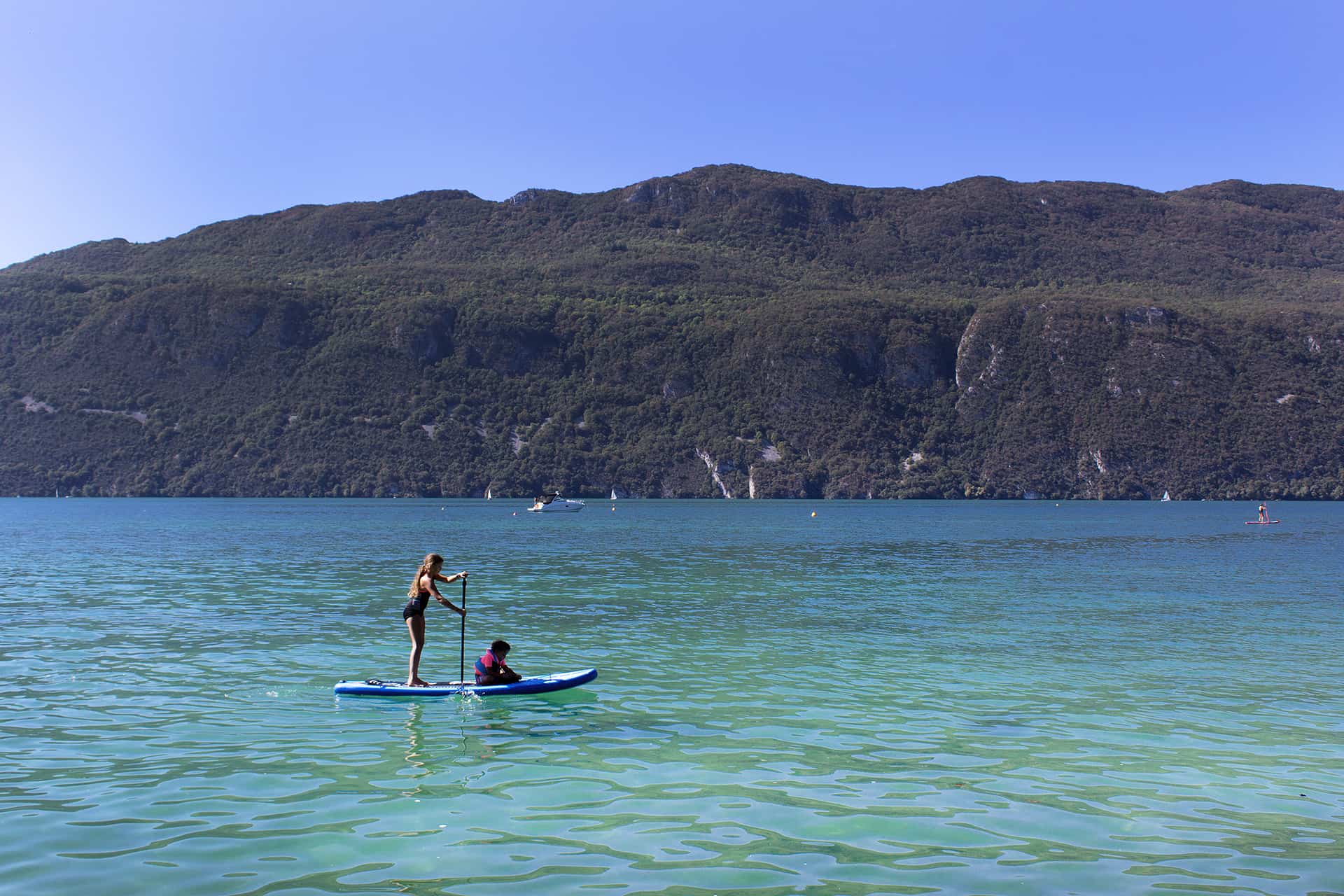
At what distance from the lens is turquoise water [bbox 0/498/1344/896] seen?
31.6 ft

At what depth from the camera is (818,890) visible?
902cm

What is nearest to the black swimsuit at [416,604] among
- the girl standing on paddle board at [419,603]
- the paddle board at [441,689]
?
the girl standing on paddle board at [419,603]

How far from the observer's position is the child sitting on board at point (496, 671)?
1689 centimetres

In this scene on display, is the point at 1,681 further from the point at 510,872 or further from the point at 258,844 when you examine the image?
the point at 510,872

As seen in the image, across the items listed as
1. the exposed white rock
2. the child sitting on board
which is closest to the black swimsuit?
the child sitting on board

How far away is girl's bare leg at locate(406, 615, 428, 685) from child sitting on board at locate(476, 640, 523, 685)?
0.83m

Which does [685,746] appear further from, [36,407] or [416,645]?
[36,407]

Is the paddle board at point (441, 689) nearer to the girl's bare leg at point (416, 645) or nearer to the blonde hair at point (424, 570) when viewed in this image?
the girl's bare leg at point (416, 645)

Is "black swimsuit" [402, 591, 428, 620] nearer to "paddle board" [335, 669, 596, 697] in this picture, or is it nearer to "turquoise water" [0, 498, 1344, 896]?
"paddle board" [335, 669, 596, 697]

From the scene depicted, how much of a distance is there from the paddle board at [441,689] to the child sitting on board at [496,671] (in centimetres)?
14

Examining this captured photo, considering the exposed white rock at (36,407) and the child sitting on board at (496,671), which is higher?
the exposed white rock at (36,407)

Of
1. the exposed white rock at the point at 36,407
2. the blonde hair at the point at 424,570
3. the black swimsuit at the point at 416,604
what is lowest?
the black swimsuit at the point at 416,604

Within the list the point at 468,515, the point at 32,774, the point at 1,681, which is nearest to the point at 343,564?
the point at 1,681

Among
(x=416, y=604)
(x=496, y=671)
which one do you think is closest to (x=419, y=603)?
(x=416, y=604)
